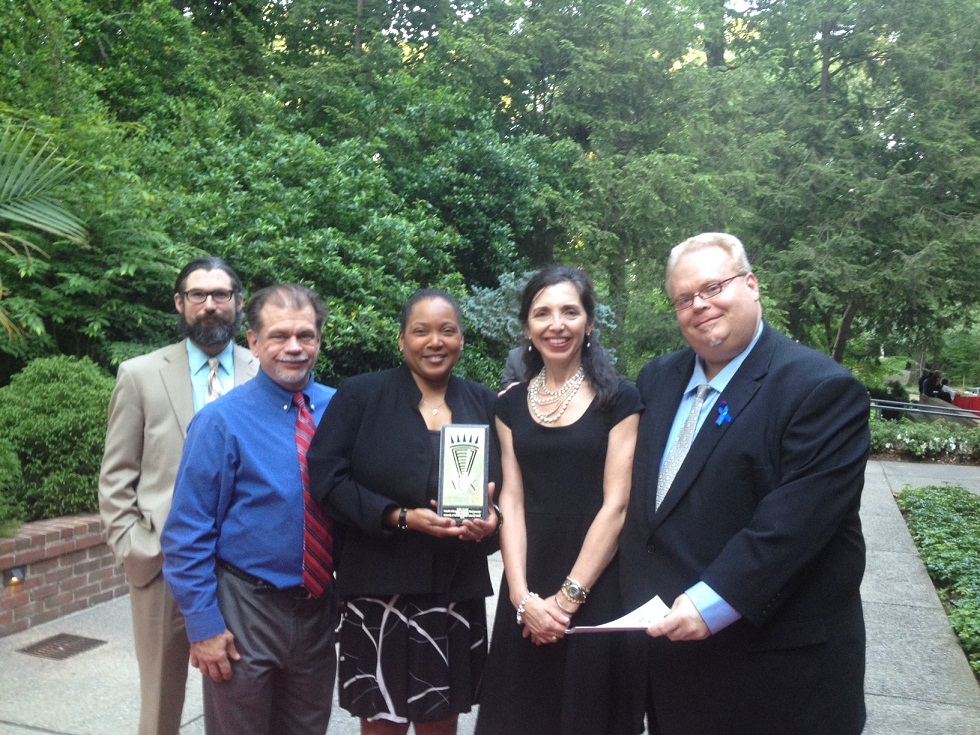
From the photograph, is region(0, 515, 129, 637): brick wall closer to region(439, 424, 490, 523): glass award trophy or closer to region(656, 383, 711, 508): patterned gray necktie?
region(439, 424, 490, 523): glass award trophy

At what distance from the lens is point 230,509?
9.24ft

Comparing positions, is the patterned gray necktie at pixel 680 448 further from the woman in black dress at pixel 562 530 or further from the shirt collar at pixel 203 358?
the shirt collar at pixel 203 358

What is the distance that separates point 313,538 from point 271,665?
418mm

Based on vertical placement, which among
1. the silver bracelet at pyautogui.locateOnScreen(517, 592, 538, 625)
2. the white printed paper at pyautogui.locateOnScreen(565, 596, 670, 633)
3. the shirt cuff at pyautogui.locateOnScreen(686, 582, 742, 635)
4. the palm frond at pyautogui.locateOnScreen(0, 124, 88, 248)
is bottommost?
the silver bracelet at pyautogui.locateOnScreen(517, 592, 538, 625)

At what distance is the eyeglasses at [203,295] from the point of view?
135 inches

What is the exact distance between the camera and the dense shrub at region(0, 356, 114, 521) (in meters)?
5.77

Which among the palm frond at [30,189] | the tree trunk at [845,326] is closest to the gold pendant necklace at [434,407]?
the palm frond at [30,189]

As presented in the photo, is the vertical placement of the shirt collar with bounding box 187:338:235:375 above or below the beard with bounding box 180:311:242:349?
below

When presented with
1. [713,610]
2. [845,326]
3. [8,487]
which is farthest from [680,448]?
[845,326]

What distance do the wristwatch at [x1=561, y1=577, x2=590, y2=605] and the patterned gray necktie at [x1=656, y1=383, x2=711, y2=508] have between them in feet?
1.37

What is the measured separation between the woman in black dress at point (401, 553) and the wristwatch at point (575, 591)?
30 centimetres

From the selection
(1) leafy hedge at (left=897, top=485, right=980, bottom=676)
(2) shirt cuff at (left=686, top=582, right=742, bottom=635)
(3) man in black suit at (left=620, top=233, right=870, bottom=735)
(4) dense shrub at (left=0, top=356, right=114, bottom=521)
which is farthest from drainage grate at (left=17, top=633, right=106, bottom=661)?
(1) leafy hedge at (left=897, top=485, right=980, bottom=676)

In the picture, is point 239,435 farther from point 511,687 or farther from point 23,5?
point 23,5

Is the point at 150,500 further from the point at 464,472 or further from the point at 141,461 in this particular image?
the point at 464,472
